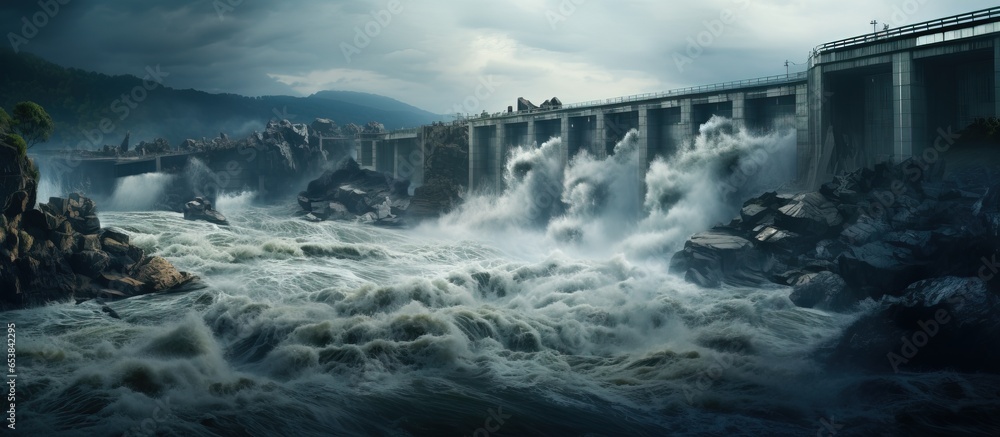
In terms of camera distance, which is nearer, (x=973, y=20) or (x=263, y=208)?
(x=973, y=20)

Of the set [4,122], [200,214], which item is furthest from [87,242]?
[200,214]

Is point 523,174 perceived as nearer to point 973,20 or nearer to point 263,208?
point 263,208

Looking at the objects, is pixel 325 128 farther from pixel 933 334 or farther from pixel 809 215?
pixel 933 334

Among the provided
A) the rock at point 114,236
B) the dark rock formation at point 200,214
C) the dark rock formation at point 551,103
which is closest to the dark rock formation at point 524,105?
the dark rock formation at point 551,103

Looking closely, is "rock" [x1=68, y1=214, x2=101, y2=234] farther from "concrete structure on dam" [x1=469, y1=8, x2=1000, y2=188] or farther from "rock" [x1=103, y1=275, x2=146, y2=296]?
"concrete structure on dam" [x1=469, y1=8, x2=1000, y2=188]

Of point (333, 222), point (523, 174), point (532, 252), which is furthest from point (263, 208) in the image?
point (532, 252)

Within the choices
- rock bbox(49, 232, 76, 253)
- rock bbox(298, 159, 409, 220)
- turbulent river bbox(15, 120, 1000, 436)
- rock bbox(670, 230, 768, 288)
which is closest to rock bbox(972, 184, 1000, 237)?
turbulent river bbox(15, 120, 1000, 436)

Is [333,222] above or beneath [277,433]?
above
